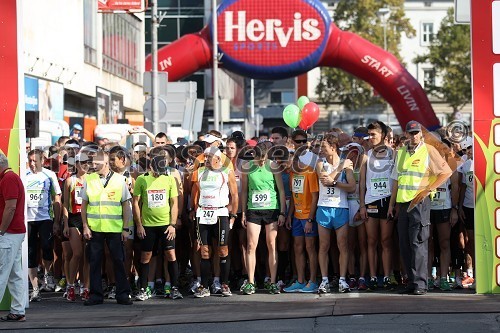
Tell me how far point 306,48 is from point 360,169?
16838 millimetres

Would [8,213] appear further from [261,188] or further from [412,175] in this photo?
[412,175]

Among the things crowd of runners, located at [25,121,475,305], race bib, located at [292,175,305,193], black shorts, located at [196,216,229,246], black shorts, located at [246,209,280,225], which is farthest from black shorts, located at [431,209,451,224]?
black shorts, located at [196,216,229,246]

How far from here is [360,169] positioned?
47.1 feet

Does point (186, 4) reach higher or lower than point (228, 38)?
higher

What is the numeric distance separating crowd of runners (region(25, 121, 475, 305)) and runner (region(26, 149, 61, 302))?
2cm

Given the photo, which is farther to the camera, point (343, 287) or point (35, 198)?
point (35, 198)

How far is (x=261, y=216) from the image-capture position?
48.1 ft

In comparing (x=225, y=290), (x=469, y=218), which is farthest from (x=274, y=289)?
(x=469, y=218)

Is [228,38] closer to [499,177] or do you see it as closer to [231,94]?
[499,177]

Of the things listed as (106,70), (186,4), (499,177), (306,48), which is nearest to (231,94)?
(186,4)

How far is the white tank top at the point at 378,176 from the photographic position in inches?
561

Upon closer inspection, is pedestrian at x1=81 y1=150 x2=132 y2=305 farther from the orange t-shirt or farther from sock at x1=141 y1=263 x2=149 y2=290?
the orange t-shirt

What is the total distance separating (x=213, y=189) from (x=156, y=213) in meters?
0.77

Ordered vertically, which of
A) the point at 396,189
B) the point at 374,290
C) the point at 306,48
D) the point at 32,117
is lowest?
the point at 374,290
